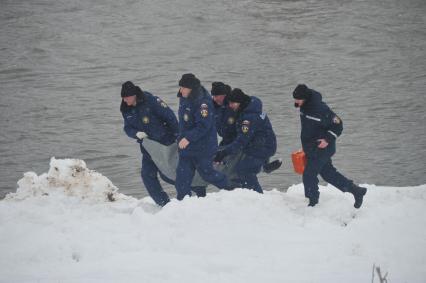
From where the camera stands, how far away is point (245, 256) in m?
7.66

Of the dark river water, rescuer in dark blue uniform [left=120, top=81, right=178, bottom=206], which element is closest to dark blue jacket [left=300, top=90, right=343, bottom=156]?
rescuer in dark blue uniform [left=120, top=81, right=178, bottom=206]

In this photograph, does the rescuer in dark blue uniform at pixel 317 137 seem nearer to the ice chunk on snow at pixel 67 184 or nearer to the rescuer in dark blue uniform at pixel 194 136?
the rescuer in dark blue uniform at pixel 194 136

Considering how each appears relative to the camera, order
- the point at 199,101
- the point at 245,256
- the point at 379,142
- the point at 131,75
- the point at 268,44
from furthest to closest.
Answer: the point at 268,44
the point at 131,75
the point at 379,142
the point at 199,101
the point at 245,256

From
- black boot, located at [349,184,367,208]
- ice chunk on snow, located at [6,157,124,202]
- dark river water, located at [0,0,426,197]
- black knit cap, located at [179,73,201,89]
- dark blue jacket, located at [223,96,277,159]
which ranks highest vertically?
black knit cap, located at [179,73,201,89]

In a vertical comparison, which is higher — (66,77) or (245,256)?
(245,256)

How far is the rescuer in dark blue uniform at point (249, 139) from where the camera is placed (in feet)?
30.8

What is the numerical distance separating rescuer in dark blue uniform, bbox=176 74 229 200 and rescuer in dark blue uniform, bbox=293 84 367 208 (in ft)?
3.41

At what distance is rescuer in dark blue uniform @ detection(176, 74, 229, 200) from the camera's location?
9.02 metres

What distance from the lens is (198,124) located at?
9055 mm

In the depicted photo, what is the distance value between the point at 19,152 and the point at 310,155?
9006 mm

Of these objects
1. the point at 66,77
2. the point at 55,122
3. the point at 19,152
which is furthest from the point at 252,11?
the point at 19,152

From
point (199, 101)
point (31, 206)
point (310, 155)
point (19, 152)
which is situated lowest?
point (19, 152)

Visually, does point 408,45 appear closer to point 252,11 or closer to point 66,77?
point 252,11

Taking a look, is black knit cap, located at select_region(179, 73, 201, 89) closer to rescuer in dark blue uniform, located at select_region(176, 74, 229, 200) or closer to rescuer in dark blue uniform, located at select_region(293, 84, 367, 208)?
rescuer in dark blue uniform, located at select_region(176, 74, 229, 200)
